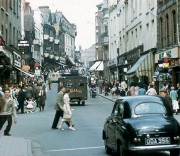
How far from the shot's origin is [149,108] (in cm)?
1356

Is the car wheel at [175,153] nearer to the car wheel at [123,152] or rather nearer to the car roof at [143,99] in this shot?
the car wheel at [123,152]

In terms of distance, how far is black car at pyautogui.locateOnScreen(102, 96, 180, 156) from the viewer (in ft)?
41.3

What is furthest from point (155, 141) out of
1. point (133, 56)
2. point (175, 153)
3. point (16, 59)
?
point (133, 56)

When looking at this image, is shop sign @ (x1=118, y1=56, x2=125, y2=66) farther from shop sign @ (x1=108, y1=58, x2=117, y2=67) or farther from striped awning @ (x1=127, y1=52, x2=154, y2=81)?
striped awning @ (x1=127, y1=52, x2=154, y2=81)

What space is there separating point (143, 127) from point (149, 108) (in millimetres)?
976

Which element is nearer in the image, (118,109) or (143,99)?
(143,99)

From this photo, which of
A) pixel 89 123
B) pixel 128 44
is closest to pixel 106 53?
pixel 128 44

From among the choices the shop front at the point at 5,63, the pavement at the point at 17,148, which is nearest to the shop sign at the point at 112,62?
the shop front at the point at 5,63

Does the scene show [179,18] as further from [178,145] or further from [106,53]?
[106,53]

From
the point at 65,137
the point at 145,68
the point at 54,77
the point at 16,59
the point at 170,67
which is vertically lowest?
the point at 65,137

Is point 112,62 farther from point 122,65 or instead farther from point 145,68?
point 145,68

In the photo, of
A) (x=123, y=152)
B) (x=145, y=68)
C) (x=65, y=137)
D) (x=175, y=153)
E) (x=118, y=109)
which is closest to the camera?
(x=123, y=152)

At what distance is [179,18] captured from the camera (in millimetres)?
35500

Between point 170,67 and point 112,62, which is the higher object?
point 112,62
